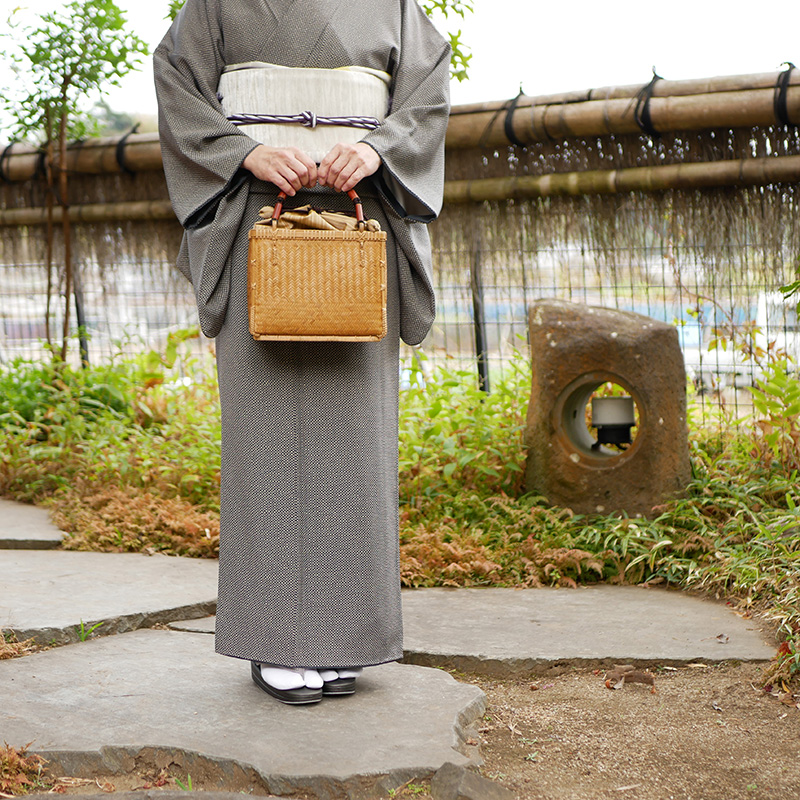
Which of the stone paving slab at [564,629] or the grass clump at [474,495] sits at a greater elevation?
the grass clump at [474,495]

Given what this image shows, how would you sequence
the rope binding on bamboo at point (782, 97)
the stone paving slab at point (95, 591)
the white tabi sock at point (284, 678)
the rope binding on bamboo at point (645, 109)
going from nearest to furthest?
the white tabi sock at point (284, 678)
the stone paving slab at point (95, 591)
the rope binding on bamboo at point (782, 97)
the rope binding on bamboo at point (645, 109)

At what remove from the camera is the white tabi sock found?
2.30 m

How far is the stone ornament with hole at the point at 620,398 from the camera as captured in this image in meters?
3.95

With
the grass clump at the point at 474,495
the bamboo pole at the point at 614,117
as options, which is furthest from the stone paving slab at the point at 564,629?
the bamboo pole at the point at 614,117

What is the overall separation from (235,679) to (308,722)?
0.37m

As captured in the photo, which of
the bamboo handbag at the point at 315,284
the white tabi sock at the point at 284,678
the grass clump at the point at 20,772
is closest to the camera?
the grass clump at the point at 20,772

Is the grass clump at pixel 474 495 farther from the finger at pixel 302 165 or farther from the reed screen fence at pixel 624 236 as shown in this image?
the finger at pixel 302 165

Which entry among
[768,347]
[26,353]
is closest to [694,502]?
[768,347]

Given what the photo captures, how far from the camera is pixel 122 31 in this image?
5.87 metres

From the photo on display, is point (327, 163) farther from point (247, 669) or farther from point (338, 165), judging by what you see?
point (247, 669)

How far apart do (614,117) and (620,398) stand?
1.43 meters

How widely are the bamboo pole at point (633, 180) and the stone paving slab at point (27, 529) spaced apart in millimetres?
2644

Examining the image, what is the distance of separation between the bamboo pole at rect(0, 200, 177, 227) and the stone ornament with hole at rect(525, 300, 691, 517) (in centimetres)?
274

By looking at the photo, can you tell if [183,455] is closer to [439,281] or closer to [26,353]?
[439,281]
